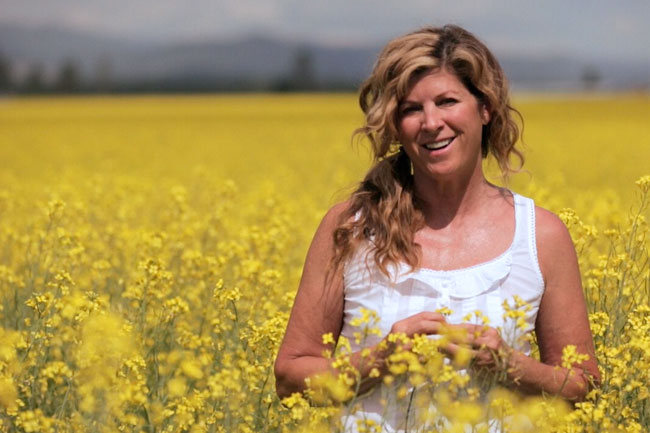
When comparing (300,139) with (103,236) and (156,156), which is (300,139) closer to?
(156,156)

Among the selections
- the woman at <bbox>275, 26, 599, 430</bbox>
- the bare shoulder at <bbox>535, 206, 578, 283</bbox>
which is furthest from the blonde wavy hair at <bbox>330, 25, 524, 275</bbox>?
the bare shoulder at <bbox>535, 206, 578, 283</bbox>

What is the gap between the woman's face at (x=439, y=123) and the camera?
2.68m

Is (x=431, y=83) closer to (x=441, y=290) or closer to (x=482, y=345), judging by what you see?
(x=441, y=290)

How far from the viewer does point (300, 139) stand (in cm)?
2138

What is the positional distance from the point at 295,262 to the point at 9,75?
67999 mm

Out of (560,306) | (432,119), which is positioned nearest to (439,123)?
(432,119)

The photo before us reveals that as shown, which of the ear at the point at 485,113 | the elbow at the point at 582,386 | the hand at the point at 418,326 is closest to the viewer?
the hand at the point at 418,326

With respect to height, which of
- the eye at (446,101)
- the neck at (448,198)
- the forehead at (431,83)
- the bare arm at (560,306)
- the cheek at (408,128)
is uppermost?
the forehead at (431,83)

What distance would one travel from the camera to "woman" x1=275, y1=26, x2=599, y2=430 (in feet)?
8.67

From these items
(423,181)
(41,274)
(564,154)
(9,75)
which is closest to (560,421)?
(423,181)

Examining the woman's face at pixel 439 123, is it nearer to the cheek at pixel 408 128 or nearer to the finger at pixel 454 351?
the cheek at pixel 408 128

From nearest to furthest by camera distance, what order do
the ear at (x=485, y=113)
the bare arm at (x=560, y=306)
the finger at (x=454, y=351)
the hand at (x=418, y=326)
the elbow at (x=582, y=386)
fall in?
1. the finger at (x=454, y=351)
2. the hand at (x=418, y=326)
3. the elbow at (x=582, y=386)
4. the bare arm at (x=560, y=306)
5. the ear at (x=485, y=113)

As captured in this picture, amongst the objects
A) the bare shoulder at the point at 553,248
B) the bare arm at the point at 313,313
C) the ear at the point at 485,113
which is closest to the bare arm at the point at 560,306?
the bare shoulder at the point at 553,248

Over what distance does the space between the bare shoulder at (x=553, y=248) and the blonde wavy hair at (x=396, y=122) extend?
0.73 feet
